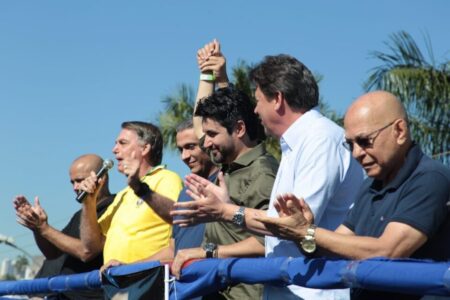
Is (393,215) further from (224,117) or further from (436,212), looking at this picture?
(224,117)

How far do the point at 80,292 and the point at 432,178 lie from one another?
3763 mm

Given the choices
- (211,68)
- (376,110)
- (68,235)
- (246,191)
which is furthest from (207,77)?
(376,110)

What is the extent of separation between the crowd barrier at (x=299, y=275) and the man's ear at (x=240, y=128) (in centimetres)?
84

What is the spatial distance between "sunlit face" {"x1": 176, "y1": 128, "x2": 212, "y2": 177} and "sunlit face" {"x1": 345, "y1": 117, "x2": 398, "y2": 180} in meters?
2.60

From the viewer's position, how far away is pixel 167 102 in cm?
2080

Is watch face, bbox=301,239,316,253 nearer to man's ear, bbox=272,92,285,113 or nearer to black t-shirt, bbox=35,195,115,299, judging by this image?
man's ear, bbox=272,92,285,113

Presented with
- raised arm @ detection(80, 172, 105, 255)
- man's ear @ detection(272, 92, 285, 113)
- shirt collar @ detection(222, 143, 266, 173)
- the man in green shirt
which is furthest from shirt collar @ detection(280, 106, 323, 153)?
raised arm @ detection(80, 172, 105, 255)

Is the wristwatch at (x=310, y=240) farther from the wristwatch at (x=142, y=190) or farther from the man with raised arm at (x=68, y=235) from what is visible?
the man with raised arm at (x=68, y=235)


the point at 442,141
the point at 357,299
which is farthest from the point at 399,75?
the point at 357,299

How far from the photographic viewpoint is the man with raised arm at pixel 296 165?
13.9 feet

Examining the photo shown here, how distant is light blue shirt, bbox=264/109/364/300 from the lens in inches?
167

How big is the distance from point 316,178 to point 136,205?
8.15 ft

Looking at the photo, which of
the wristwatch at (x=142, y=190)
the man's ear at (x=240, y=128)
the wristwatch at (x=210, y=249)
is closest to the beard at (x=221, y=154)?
the man's ear at (x=240, y=128)

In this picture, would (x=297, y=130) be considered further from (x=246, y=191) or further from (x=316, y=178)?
(x=246, y=191)
